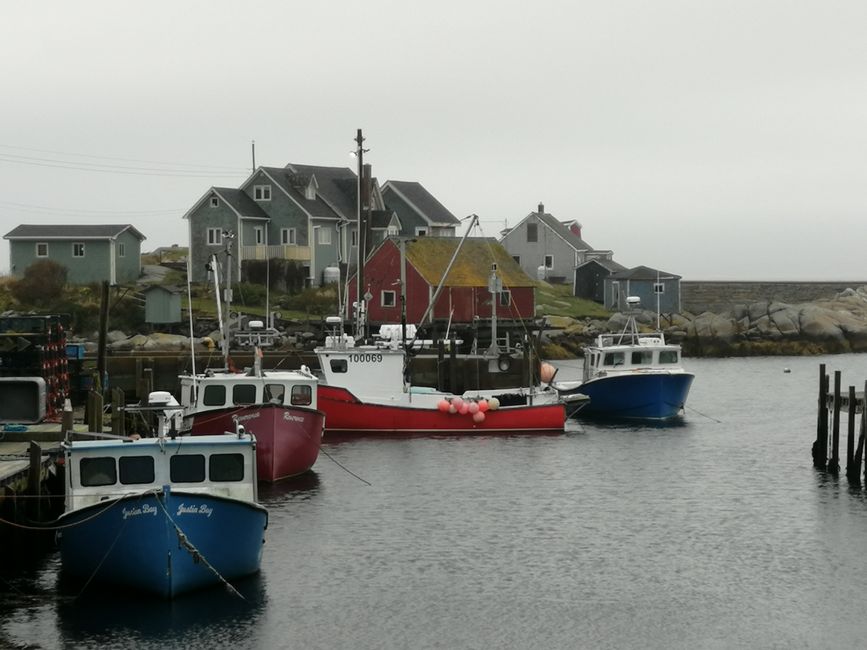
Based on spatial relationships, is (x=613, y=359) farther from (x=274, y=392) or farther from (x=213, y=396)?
(x=213, y=396)

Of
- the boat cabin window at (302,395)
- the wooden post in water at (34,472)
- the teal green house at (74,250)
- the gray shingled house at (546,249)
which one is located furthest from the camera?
the gray shingled house at (546,249)

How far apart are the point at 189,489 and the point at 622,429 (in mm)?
30176

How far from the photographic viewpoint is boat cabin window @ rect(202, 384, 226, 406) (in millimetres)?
35719

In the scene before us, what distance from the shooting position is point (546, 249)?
10625 cm

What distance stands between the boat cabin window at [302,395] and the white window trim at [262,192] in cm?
5126

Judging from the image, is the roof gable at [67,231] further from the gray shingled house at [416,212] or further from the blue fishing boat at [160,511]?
the blue fishing boat at [160,511]

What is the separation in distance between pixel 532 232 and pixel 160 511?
282 ft

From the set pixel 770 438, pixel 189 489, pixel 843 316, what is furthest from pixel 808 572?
pixel 843 316

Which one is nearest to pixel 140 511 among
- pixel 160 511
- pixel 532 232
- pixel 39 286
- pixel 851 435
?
pixel 160 511

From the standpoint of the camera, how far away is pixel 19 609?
918 inches

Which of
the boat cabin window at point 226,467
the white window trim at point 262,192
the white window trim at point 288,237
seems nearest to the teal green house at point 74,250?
the white window trim at point 262,192

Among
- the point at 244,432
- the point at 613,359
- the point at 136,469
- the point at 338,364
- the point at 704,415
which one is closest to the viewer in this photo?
the point at 136,469

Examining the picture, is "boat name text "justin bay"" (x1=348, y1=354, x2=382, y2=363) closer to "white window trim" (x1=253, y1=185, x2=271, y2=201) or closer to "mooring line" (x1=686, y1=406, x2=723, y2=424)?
"mooring line" (x1=686, y1=406, x2=723, y2=424)

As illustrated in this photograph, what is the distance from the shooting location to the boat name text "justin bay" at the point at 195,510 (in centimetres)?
2234
